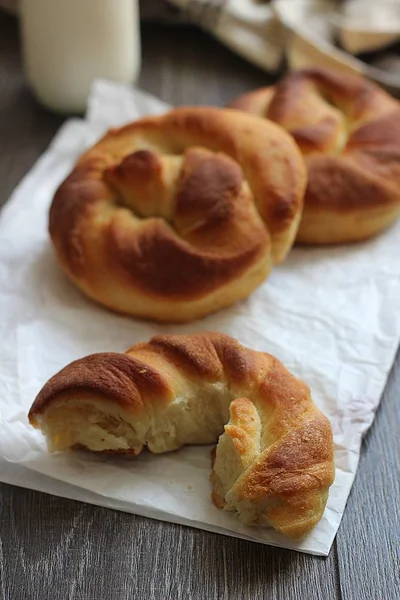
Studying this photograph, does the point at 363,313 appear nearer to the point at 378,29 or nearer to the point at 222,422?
the point at 222,422

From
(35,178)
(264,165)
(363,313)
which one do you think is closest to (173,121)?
(264,165)

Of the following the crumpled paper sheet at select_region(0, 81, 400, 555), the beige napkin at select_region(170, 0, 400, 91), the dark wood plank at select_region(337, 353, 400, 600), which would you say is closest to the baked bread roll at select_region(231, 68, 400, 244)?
the crumpled paper sheet at select_region(0, 81, 400, 555)

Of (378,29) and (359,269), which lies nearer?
(359,269)

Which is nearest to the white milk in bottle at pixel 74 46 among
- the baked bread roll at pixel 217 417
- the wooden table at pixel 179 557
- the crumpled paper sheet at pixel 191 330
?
the crumpled paper sheet at pixel 191 330

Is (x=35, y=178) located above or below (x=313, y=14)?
below

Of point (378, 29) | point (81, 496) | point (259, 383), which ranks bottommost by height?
point (81, 496)

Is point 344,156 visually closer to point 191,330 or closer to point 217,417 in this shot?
point 191,330

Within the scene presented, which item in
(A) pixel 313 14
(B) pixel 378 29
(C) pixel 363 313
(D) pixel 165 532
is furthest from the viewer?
(A) pixel 313 14
